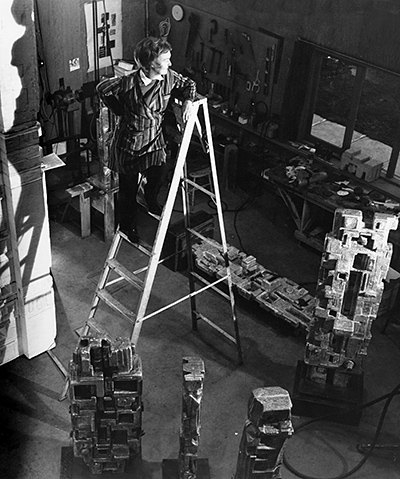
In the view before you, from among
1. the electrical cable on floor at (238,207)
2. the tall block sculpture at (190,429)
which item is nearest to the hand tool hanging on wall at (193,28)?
the electrical cable on floor at (238,207)

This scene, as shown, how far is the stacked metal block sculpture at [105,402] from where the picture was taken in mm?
5891

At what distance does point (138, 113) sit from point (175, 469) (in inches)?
138

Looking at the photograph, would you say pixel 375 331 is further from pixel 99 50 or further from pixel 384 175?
pixel 99 50

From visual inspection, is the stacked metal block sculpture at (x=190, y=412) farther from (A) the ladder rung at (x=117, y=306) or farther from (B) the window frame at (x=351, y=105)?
(B) the window frame at (x=351, y=105)

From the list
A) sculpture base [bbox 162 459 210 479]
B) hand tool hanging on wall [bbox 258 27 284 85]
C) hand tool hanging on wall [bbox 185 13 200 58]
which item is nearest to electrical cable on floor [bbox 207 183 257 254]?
hand tool hanging on wall [bbox 258 27 284 85]

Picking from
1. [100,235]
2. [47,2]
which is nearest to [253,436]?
[100,235]

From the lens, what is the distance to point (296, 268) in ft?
33.8

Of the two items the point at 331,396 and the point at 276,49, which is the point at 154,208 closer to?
the point at 331,396

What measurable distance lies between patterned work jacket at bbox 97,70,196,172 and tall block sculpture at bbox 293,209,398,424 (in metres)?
2.04

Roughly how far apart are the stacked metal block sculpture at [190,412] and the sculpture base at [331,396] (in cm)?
179

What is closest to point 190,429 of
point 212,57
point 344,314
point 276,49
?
point 344,314

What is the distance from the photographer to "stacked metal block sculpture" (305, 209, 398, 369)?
7281 mm

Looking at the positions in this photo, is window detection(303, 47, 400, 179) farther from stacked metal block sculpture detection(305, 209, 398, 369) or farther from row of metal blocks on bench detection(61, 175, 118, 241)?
row of metal blocks on bench detection(61, 175, 118, 241)

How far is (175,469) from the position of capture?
683cm
